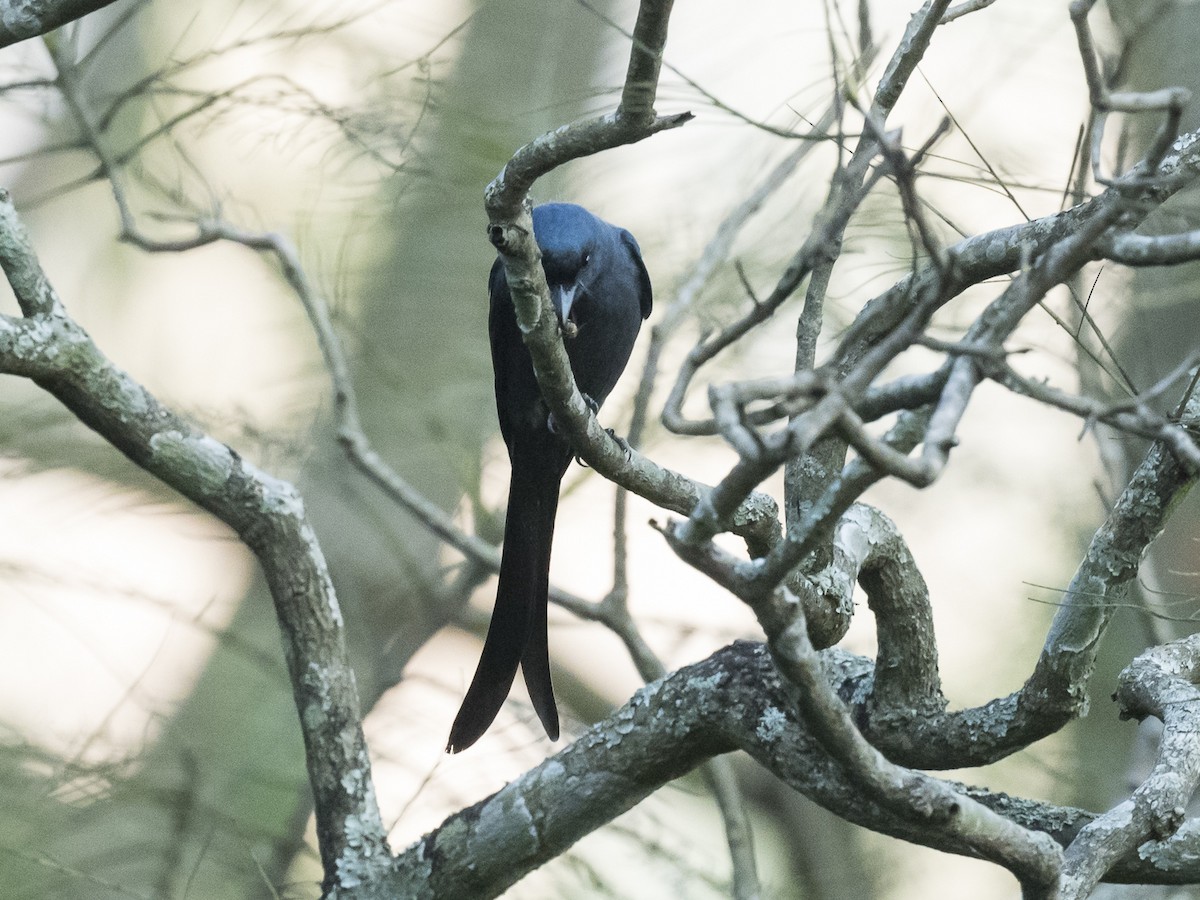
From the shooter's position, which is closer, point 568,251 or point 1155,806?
point 1155,806

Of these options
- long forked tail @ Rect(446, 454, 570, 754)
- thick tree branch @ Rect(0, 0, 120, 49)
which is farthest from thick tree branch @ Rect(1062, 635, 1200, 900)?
thick tree branch @ Rect(0, 0, 120, 49)

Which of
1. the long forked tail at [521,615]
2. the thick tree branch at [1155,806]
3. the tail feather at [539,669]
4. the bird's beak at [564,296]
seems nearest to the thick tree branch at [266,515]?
the long forked tail at [521,615]

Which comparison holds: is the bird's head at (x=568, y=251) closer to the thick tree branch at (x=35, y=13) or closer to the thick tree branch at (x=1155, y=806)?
the thick tree branch at (x=35, y=13)

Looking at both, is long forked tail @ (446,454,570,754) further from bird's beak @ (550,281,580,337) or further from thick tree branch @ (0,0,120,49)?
thick tree branch @ (0,0,120,49)

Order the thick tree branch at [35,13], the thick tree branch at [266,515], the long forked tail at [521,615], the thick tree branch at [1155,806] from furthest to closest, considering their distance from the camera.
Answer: the long forked tail at [521,615] → the thick tree branch at [266,515] → the thick tree branch at [35,13] → the thick tree branch at [1155,806]

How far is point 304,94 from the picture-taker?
3617 mm

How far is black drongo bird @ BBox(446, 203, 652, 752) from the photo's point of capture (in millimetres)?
2674

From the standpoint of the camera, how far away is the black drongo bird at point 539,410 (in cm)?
267

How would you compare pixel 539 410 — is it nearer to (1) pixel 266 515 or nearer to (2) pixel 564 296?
(2) pixel 564 296

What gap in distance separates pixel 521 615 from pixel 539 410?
0.50m

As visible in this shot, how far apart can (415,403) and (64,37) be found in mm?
1789

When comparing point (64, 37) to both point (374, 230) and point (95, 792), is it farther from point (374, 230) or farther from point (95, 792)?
point (95, 792)

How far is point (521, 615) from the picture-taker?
276 cm

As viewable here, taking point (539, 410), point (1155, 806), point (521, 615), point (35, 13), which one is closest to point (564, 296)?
point (539, 410)
